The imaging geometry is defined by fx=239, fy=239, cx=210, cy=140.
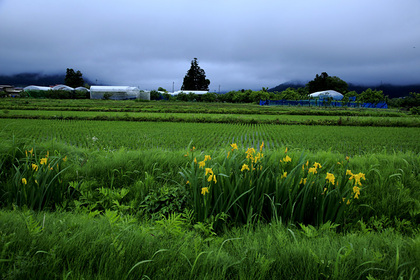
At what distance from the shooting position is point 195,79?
84.0 metres

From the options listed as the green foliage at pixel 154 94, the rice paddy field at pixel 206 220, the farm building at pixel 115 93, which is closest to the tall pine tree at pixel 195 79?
the green foliage at pixel 154 94

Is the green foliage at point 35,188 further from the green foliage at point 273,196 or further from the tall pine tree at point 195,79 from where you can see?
the tall pine tree at point 195,79

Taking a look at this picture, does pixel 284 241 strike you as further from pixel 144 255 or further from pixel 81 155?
pixel 81 155

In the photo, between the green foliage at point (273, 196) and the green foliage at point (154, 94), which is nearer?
the green foliage at point (273, 196)

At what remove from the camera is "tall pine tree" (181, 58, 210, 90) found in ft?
275

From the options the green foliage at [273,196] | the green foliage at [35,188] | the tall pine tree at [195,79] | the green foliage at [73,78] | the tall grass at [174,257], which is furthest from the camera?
the tall pine tree at [195,79]

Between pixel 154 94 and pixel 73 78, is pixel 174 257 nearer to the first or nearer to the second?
pixel 154 94

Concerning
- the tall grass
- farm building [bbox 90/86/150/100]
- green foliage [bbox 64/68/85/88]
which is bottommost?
the tall grass

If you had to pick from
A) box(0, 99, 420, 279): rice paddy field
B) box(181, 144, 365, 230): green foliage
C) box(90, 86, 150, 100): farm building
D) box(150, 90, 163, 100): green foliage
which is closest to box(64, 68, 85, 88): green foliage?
box(90, 86, 150, 100): farm building

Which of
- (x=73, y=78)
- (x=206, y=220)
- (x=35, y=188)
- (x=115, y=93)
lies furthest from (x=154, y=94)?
(x=206, y=220)

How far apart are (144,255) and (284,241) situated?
99 cm

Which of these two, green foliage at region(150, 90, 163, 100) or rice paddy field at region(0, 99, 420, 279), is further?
green foliage at region(150, 90, 163, 100)

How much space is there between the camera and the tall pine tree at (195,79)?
83.8 m

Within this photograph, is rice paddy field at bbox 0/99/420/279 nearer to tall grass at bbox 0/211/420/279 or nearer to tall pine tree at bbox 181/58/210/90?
tall grass at bbox 0/211/420/279
